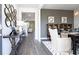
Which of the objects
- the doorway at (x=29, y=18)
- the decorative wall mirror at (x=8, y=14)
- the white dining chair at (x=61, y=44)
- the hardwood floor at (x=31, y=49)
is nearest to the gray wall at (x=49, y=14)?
the doorway at (x=29, y=18)

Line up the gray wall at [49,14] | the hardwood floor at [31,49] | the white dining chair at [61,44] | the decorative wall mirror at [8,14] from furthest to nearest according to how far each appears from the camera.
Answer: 1. the gray wall at [49,14]
2. the hardwood floor at [31,49]
3. the white dining chair at [61,44]
4. the decorative wall mirror at [8,14]

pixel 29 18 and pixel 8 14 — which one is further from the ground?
pixel 29 18

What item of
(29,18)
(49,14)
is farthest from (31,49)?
(29,18)

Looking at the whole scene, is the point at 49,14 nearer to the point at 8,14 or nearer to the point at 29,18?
the point at 8,14

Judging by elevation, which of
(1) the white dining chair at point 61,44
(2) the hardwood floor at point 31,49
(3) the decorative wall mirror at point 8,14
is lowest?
(2) the hardwood floor at point 31,49

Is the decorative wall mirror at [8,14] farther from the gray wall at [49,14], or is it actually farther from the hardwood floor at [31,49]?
the gray wall at [49,14]

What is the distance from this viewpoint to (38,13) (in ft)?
31.5

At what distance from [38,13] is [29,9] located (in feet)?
2.51

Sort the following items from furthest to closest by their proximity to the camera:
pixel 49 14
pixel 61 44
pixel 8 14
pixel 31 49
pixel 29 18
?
pixel 29 18, pixel 49 14, pixel 31 49, pixel 8 14, pixel 61 44

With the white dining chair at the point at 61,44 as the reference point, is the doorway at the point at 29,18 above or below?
above
